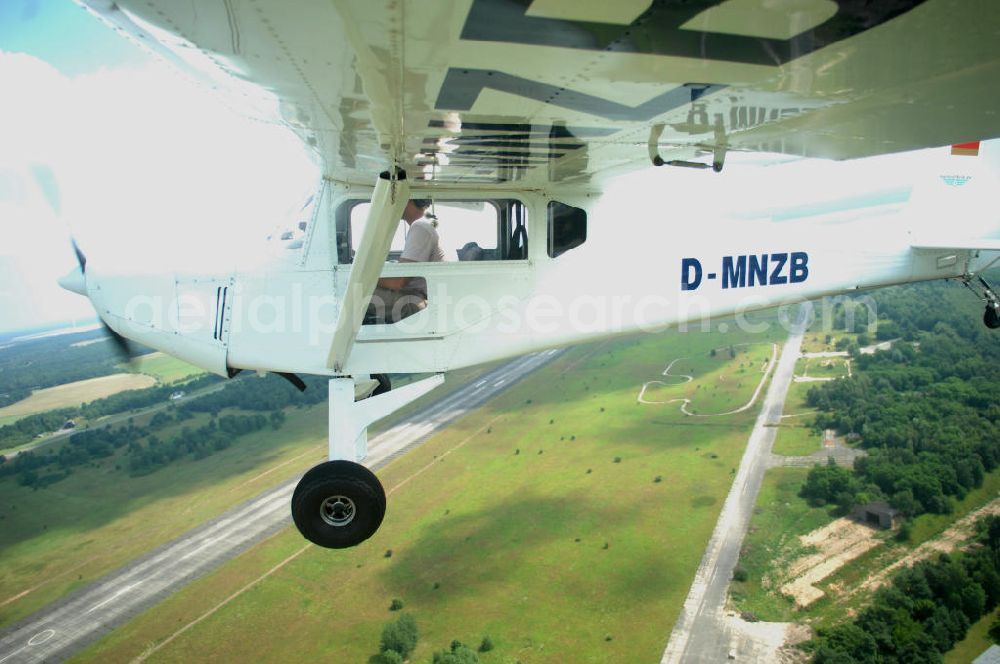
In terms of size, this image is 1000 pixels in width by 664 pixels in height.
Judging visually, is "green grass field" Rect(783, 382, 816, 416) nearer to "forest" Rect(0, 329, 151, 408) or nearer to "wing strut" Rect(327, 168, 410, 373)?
"wing strut" Rect(327, 168, 410, 373)

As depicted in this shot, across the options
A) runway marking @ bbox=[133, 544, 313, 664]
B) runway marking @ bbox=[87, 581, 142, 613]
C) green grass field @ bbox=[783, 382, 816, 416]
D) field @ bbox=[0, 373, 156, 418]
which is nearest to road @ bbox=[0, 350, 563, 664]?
runway marking @ bbox=[87, 581, 142, 613]

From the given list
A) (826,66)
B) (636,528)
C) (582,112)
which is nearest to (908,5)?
(826,66)

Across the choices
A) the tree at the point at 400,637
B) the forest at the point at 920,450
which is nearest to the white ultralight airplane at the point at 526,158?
the tree at the point at 400,637

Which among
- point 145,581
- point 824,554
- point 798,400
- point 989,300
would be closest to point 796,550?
point 824,554

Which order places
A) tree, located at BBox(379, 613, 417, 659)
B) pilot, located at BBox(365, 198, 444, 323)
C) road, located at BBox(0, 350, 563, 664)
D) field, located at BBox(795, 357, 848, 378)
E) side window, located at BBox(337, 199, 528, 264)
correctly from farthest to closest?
1. field, located at BBox(795, 357, 848, 378)
2. road, located at BBox(0, 350, 563, 664)
3. tree, located at BBox(379, 613, 417, 659)
4. side window, located at BBox(337, 199, 528, 264)
5. pilot, located at BBox(365, 198, 444, 323)

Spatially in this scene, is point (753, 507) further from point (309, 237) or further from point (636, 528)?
point (309, 237)

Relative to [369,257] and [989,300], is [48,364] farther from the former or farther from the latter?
[989,300]

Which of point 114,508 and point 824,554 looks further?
point 114,508
